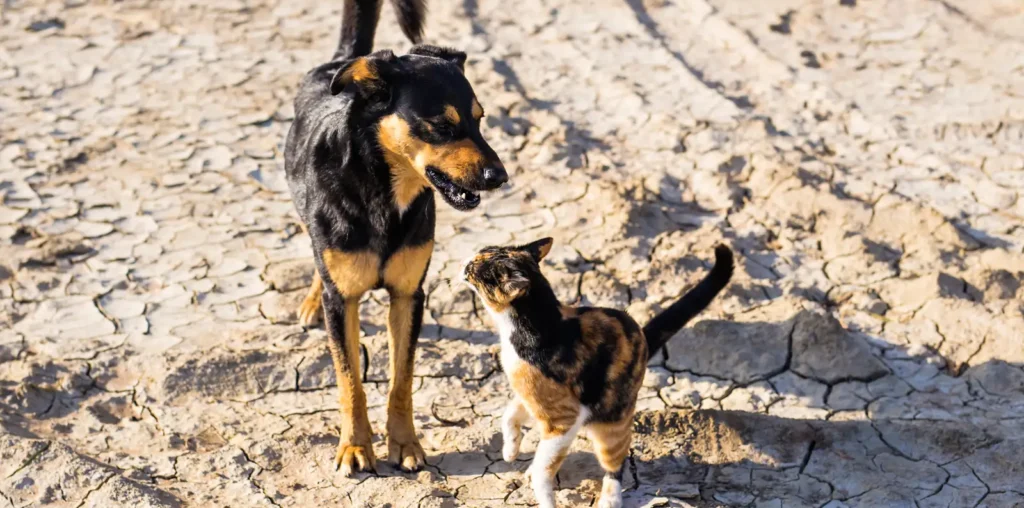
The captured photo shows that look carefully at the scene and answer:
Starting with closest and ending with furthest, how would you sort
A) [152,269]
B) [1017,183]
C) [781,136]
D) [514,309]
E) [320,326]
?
[514,309] → [320,326] → [152,269] → [1017,183] → [781,136]

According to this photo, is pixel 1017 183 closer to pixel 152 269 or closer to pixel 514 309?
pixel 514 309

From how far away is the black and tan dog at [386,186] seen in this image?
4.37 m

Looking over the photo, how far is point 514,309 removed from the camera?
4.46 metres

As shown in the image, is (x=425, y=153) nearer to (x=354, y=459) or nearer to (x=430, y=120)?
(x=430, y=120)

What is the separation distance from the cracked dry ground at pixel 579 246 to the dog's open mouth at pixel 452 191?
1.24 m

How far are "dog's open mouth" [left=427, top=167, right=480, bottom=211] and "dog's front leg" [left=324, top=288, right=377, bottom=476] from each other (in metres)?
0.72

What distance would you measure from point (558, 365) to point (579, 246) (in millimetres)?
2263

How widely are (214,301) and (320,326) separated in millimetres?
672

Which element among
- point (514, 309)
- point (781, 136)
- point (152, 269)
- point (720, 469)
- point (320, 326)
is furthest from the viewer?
point (781, 136)

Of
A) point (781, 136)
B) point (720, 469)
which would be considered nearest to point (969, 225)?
point (781, 136)

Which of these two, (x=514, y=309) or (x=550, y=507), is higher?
(x=514, y=309)

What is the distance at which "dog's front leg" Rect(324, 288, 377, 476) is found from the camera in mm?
4871

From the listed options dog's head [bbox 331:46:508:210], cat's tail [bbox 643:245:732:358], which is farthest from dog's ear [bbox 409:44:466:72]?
cat's tail [bbox 643:245:732:358]

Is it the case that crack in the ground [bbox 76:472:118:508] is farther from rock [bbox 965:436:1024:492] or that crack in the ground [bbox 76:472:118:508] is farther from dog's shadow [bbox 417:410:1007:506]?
rock [bbox 965:436:1024:492]
